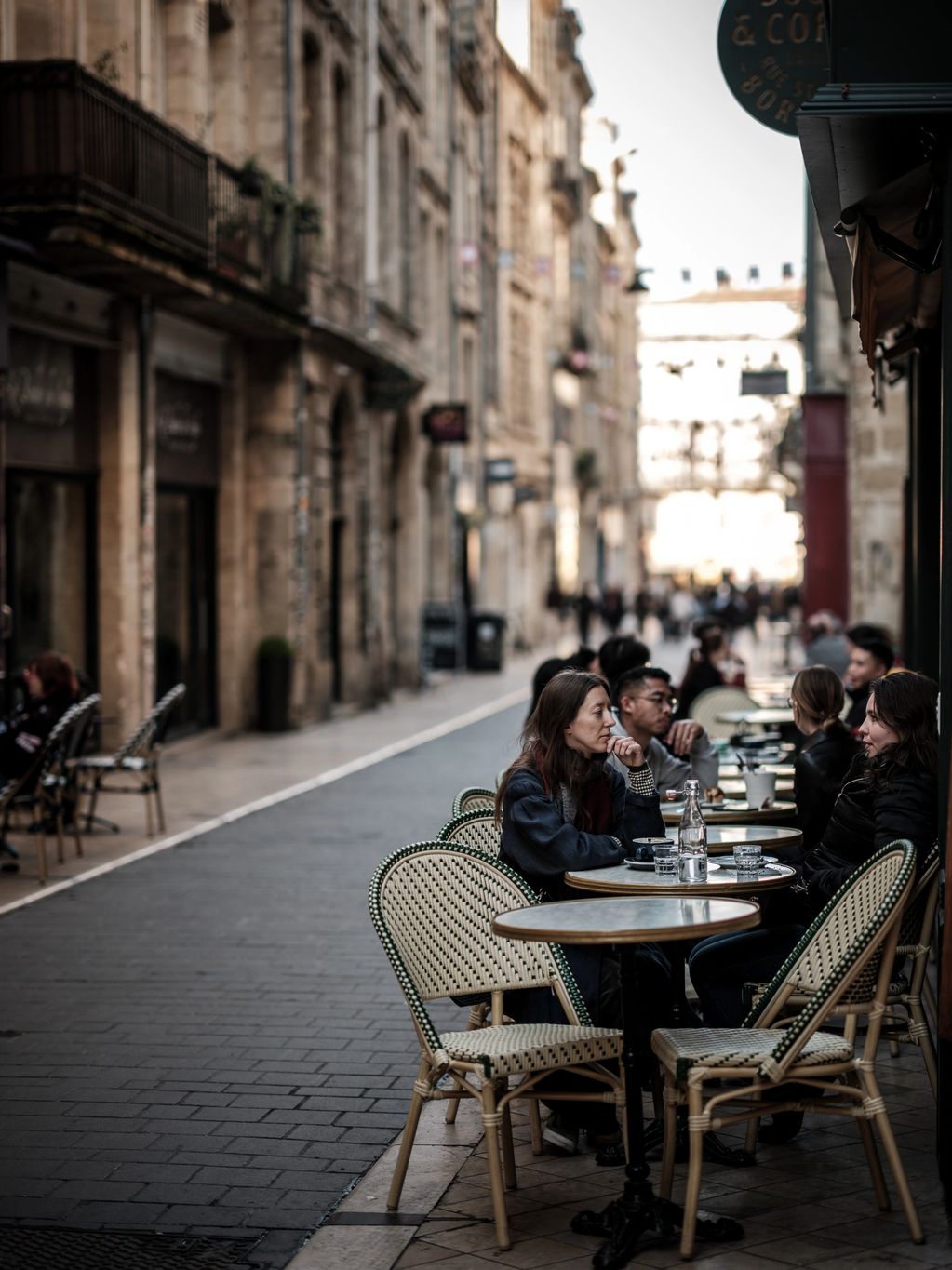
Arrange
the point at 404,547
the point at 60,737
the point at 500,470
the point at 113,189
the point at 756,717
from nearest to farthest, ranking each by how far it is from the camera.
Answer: the point at 60,737
the point at 756,717
the point at 113,189
the point at 404,547
the point at 500,470

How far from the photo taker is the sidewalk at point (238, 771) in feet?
40.3

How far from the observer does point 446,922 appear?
18.9 feet

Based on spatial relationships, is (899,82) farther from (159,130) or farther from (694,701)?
(159,130)

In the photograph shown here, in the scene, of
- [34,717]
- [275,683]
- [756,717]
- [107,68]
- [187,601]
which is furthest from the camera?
[275,683]

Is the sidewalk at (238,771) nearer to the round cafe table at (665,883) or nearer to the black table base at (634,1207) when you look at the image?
the round cafe table at (665,883)

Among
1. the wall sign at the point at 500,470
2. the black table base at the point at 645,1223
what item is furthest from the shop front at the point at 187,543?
the wall sign at the point at 500,470

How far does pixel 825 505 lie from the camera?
2798 centimetres

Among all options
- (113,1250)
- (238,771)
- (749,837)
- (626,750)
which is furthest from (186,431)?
(113,1250)

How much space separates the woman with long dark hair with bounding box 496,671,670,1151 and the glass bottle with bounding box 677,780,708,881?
9.7 inches

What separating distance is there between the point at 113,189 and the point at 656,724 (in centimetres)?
933

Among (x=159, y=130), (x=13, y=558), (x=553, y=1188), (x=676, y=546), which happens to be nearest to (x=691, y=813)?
(x=553, y=1188)

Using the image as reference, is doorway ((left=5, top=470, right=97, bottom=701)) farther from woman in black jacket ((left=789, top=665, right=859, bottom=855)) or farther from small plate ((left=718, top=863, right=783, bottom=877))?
small plate ((left=718, top=863, right=783, bottom=877))

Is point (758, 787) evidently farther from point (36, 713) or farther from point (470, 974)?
point (36, 713)

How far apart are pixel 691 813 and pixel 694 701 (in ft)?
23.5
